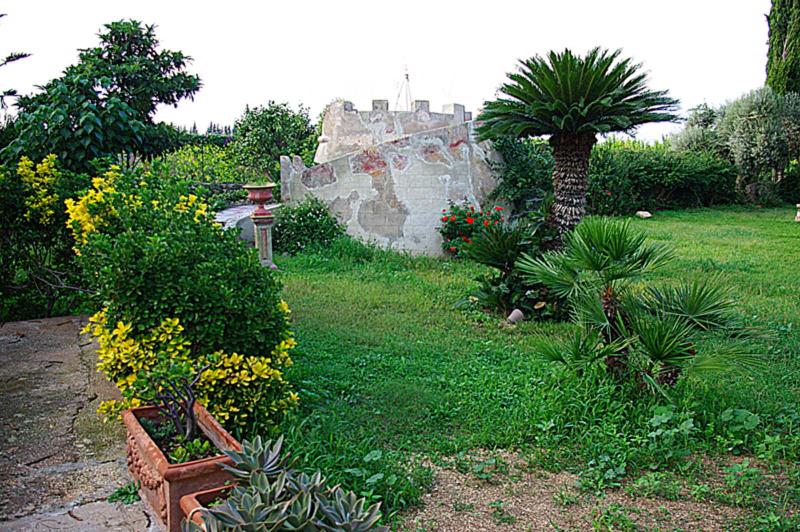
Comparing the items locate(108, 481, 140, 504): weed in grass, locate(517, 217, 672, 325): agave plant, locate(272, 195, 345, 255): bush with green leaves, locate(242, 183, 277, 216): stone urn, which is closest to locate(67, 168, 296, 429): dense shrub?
locate(108, 481, 140, 504): weed in grass

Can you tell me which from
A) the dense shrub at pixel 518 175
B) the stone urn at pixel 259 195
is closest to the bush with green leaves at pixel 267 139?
the dense shrub at pixel 518 175

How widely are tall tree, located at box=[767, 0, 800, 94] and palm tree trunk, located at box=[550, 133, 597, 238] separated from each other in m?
17.3

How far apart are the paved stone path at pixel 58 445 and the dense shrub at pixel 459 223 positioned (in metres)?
5.79

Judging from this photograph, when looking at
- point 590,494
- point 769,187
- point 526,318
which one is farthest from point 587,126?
point 769,187

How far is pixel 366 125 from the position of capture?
13.6 metres

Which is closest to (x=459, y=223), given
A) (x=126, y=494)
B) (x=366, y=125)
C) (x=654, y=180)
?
(x=366, y=125)

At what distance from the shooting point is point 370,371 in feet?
14.9

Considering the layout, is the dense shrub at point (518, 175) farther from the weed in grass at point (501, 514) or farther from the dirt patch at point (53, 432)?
the weed in grass at point (501, 514)

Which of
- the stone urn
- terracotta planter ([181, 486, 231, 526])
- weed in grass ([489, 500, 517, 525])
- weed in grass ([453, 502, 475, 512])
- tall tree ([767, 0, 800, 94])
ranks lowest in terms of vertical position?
weed in grass ([489, 500, 517, 525])

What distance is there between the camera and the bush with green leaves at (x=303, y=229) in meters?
9.45

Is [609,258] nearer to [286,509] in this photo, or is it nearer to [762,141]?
[286,509]

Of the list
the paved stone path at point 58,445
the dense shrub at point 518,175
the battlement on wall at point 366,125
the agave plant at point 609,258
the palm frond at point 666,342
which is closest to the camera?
the paved stone path at point 58,445

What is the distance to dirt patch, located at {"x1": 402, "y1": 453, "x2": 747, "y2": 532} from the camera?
2.71 meters

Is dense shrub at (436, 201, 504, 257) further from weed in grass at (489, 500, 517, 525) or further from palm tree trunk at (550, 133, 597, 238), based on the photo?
weed in grass at (489, 500, 517, 525)
